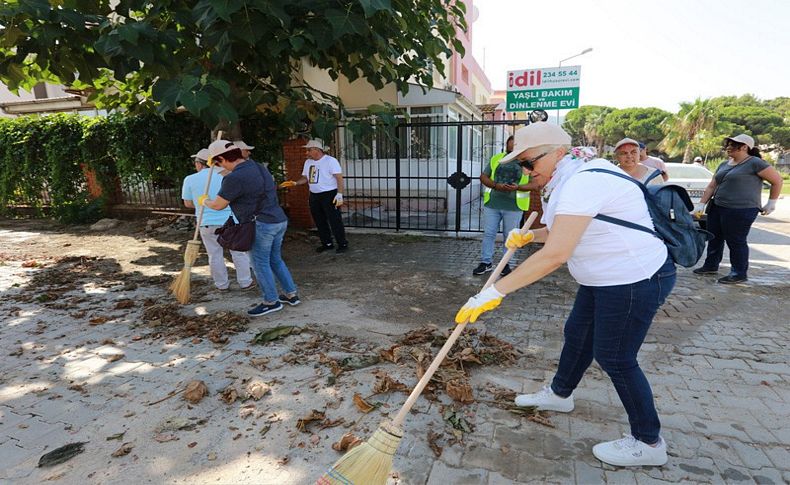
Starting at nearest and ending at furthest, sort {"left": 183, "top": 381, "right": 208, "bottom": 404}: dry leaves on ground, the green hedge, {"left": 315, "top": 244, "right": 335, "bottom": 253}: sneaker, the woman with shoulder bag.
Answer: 1. {"left": 183, "top": 381, "right": 208, "bottom": 404}: dry leaves on ground
2. the woman with shoulder bag
3. {"left": 315, "top": 244, "right": 335, "bottom": 253}: sneaker
4. the green hedge

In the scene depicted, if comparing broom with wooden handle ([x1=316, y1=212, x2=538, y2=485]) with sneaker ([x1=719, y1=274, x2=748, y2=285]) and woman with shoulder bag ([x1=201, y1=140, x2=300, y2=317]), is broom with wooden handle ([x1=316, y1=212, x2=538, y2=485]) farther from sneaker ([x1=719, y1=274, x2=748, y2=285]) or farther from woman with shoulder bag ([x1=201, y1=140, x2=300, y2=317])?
sneaker ([x1=719, y1=274, x2=748, y2=285])

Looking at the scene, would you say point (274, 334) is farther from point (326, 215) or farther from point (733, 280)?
point (733, 280)

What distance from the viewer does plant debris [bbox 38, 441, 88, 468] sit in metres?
2.34

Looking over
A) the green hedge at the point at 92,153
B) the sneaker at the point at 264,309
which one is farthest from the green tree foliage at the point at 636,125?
the sneaker at the point at 264,309

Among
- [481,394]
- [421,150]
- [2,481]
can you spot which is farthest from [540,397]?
[421,150]

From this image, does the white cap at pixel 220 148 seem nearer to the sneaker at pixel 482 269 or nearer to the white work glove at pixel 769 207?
the sneaker at pixel 482 269

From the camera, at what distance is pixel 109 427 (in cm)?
265

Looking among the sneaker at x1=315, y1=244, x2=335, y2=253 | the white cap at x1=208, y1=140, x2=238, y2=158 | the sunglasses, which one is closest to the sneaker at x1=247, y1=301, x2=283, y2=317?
the white cap at x1=208, y1=140, x2=238, y2=158

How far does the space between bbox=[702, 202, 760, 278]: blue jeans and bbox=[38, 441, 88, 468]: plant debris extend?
6608 mm

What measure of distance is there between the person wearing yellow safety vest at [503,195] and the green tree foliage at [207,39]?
1894 mm

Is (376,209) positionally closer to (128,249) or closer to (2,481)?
(128,249)

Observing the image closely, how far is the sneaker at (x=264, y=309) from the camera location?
447cm

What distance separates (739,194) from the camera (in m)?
5.30

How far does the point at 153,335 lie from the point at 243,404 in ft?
5.63
